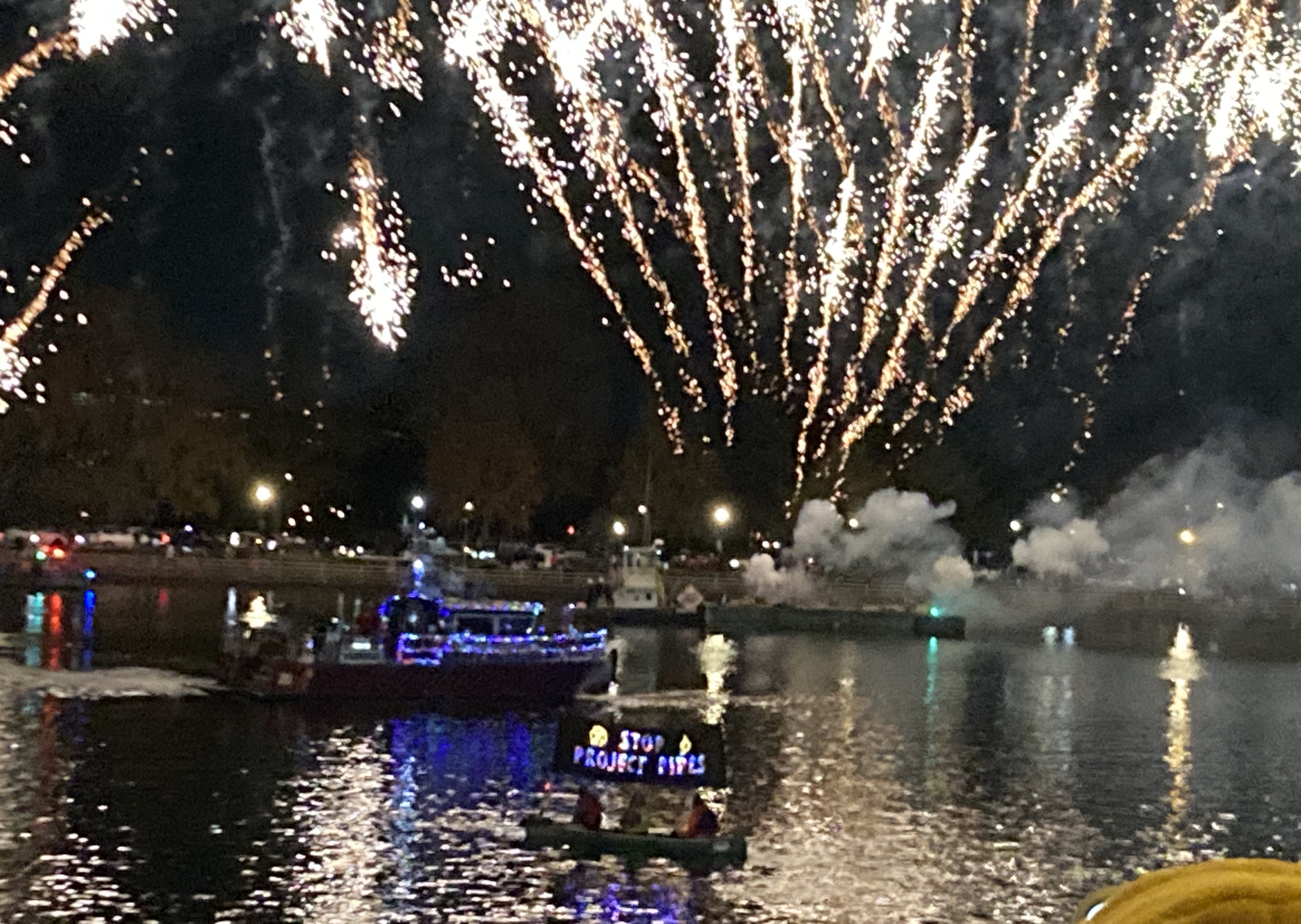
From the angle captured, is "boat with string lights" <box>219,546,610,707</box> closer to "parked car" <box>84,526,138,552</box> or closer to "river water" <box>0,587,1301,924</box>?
"river water" <box>0,587,1301,924</box>

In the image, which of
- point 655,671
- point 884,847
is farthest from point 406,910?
point 655,671

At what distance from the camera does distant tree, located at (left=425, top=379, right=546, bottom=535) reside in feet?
260

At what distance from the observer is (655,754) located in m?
19.8

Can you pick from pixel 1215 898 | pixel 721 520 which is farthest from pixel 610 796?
pixel 721 520

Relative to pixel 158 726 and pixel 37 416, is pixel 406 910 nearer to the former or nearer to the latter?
pixel 158 726

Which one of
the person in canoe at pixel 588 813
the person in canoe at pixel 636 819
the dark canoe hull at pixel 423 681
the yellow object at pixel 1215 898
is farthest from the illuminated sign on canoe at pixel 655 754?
the yellow object at pixel 1215 898

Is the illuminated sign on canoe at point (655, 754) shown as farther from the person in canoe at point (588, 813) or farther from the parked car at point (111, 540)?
the parked car at point (111, 540)

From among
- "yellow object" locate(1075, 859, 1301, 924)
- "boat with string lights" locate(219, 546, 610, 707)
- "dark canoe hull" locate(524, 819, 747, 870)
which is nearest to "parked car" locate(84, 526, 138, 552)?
"boat with string lights" locate(219, 546, 610, 707)

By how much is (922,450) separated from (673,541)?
13.4m

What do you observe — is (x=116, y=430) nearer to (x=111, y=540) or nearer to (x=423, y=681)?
(x=111, y=540)

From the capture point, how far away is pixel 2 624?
1788 inches

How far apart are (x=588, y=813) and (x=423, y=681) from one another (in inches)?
644

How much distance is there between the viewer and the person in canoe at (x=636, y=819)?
20.2 metres

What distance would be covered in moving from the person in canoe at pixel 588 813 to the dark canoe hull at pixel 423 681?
1553 centimetres
